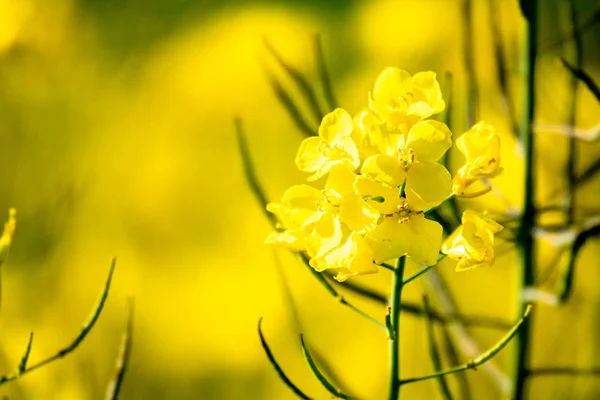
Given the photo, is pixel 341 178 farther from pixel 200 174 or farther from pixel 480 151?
pixel 200 174

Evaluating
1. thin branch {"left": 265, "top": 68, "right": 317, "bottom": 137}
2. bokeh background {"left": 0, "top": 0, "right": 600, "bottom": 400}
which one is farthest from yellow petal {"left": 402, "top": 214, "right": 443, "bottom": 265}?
bokeh background {"left": 0, "top": 0, "right": 600, "bottom": 400}

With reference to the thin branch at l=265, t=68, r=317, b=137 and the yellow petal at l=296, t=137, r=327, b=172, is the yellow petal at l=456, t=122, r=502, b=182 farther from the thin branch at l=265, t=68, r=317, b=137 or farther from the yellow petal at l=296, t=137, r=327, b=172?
the thin branch at l=265, t=68, r=317, b=137

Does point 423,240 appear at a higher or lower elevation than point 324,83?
lower

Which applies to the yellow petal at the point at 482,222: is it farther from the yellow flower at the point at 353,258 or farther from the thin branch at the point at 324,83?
the thin branch at the point at 324,83

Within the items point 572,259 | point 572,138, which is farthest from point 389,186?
point 572,138

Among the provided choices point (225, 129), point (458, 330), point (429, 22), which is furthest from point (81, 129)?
point (458, 330)

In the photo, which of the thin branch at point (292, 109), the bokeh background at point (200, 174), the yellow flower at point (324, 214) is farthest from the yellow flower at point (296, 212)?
the bokeh background at point (200, 174)
